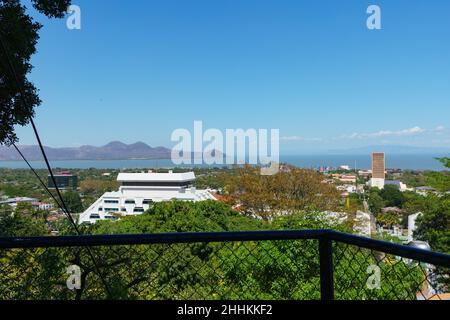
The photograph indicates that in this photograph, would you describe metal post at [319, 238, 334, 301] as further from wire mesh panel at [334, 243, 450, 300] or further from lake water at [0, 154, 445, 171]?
lake water at [0, 154, 445, 171]

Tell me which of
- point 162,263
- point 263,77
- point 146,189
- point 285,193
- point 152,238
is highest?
point 263,77

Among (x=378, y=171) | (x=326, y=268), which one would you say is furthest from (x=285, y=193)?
(x=326, y=268)

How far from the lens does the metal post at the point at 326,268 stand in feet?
3.62

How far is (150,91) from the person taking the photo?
23.5 m

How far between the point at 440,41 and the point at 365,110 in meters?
6.95

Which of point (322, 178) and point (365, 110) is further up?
point (365, 110)

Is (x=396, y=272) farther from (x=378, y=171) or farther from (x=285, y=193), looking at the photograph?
(x=378, y=171)

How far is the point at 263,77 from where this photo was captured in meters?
23.9

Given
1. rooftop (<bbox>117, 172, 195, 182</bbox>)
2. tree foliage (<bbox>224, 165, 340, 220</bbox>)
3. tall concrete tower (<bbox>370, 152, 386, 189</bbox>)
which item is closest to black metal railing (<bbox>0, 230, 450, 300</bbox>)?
tree foliage (<bbox>224, 165, 340, 220</bbox>)

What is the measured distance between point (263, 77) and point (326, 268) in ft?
77.6

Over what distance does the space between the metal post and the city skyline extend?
482 inches

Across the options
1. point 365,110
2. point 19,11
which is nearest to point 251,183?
point 19,11

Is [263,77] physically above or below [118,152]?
above

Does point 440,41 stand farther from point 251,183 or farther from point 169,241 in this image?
point 169,241
